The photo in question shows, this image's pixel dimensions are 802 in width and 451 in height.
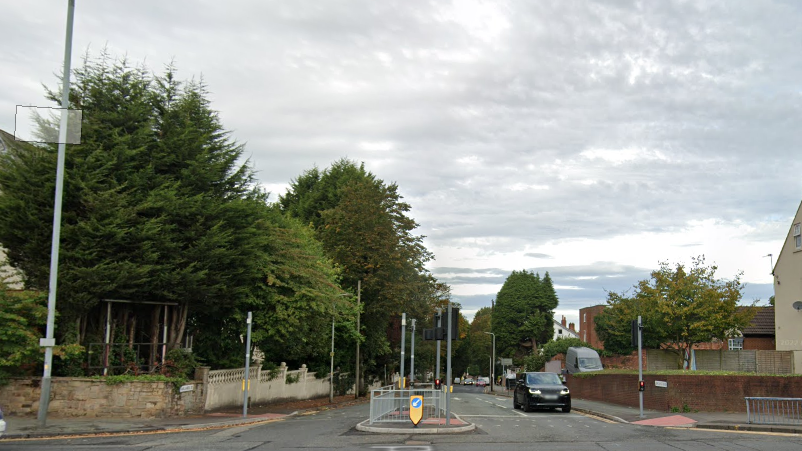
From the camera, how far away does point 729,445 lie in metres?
14.7

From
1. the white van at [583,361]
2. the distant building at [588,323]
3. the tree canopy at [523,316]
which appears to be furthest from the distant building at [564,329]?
the white van at [583,361]

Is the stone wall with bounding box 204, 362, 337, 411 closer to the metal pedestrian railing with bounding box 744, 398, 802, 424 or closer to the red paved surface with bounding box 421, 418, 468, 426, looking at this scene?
the red paved surface with bounding box 421, 418, 468, 426

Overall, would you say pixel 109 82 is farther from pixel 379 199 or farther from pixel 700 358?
pixel 700 358

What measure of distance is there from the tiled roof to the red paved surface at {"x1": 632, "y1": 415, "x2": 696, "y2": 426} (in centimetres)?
2700

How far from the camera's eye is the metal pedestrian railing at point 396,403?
1906cm

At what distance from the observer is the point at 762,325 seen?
4634 centimetres

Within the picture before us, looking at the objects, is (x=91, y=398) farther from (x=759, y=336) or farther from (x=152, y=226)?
(x=759, y=336)

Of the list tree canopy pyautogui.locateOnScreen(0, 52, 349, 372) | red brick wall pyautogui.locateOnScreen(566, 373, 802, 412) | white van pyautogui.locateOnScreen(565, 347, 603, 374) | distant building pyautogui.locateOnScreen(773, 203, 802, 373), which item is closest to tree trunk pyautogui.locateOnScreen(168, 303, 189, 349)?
tree canopy pyautogui.locateOnScreen(0, 52, 349, 372)

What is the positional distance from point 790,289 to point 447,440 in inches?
995

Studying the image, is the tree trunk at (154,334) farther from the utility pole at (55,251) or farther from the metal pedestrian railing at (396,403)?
the metal pedestrian railing at (396,403)

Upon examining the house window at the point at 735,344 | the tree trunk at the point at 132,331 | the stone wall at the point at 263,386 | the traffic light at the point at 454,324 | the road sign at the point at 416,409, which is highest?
→ the traffic light at the point at 454,324

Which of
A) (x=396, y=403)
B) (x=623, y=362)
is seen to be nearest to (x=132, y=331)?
(x=396, y=403)

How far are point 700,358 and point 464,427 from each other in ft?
63.2

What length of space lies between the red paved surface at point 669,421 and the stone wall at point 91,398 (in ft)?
49.7
